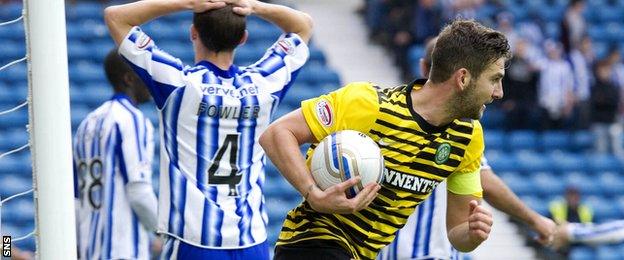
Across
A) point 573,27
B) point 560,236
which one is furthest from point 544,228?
point 573,27

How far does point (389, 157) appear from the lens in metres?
5.50

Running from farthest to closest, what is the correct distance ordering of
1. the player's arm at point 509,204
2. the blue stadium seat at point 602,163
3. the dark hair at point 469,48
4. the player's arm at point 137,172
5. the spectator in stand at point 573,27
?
the spectator in stand at point 573,27
the blue stadium seat at point 602,163
the player's arm at point 137,172
the player's arm at point 509,204
the dark hair at point 469,48

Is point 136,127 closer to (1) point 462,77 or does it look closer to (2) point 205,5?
(2) point 205,5

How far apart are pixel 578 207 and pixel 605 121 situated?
2795mm

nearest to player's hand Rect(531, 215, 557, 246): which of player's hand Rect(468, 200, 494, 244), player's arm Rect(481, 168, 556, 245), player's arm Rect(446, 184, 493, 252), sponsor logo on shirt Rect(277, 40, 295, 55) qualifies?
player's arm Rect(481, 168, 556, 245)

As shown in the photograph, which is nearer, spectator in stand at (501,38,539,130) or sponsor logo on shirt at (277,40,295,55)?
sponsor logo on shirt at (277,40,295,55)

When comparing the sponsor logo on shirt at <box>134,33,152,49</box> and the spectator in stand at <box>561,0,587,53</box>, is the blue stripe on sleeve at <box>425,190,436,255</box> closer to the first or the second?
the sponsor logo on shirt at <box>134,33,152,49</box>

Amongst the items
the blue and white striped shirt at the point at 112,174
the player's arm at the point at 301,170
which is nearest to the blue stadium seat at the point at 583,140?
the blue and white striped shirt at the point at 112,174

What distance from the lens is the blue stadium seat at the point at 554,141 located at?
1655cm

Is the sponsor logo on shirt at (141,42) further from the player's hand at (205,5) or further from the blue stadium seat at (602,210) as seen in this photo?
the blue stadium seat at (602,210)

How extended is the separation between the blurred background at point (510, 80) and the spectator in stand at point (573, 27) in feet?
A: 0.04

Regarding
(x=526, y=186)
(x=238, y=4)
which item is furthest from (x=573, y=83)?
(x=238, y=4)

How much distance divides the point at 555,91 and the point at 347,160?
11.6 metres

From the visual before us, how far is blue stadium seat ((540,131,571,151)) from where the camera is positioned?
16547 millimetres
